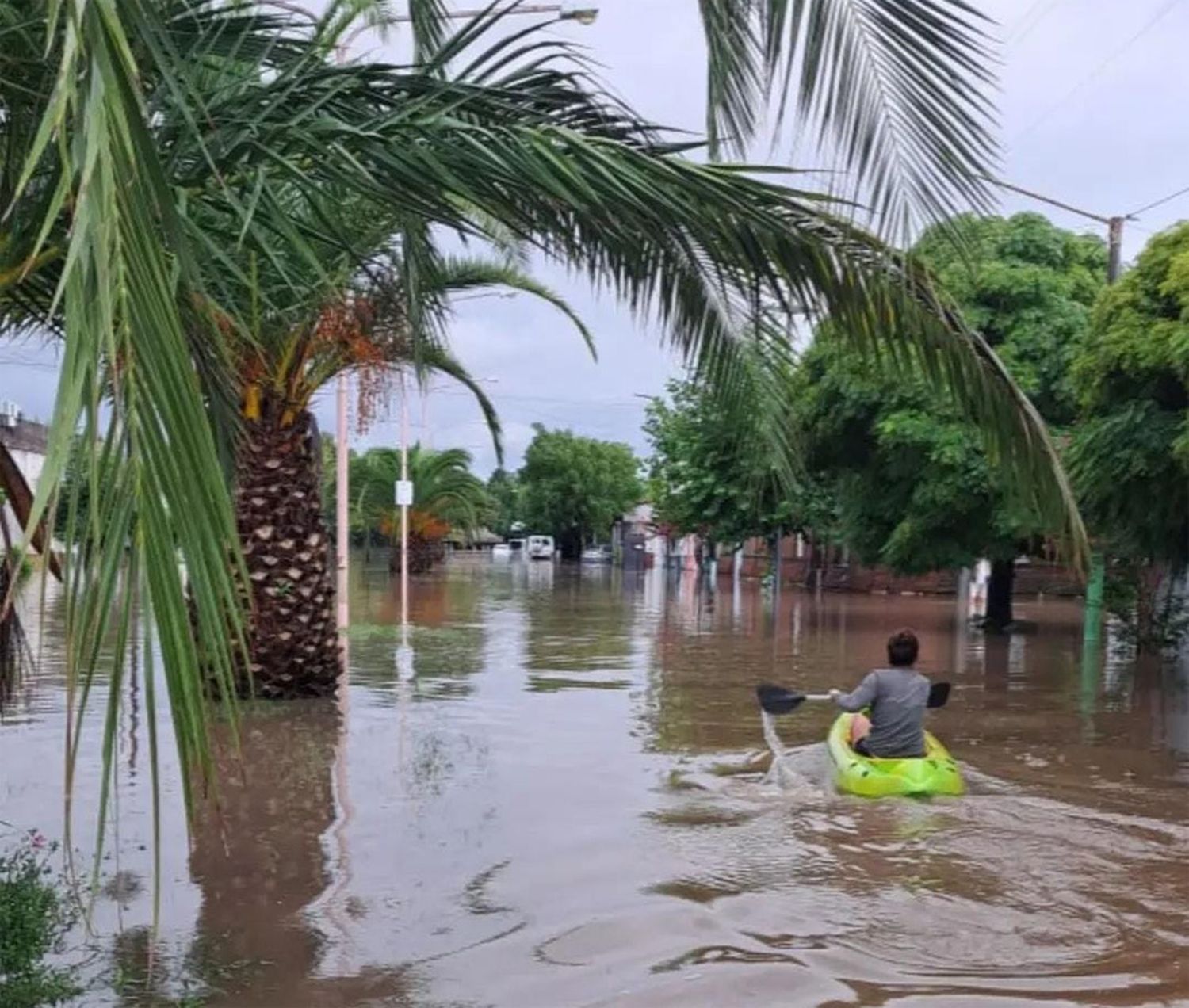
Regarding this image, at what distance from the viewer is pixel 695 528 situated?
41.8 m

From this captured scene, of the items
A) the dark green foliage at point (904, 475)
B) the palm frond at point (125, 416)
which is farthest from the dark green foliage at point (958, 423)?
the palm frond at point (125, 416)

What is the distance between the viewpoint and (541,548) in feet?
323

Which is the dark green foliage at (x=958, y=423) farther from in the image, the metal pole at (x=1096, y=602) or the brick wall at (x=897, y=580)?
the brick wall at (x=897, y=580)

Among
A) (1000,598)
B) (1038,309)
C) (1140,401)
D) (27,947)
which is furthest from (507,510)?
(27,947)

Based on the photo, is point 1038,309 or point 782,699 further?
point 1038,309

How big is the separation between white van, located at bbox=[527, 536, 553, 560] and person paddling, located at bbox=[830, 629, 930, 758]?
86.9 metres

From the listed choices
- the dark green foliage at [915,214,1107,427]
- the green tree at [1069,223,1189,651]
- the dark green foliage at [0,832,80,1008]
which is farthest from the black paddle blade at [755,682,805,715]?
the dark green foliage at [915,214,1107,427]

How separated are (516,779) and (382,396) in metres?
3.20

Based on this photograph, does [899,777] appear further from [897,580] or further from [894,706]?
[897,580]

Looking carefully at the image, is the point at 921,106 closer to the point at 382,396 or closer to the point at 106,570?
the point at 106,570

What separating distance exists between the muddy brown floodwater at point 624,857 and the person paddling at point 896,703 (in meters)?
0.57

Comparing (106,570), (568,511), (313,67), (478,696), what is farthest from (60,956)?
(568,511)

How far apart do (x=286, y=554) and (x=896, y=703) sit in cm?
640

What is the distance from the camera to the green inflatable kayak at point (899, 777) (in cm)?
974
